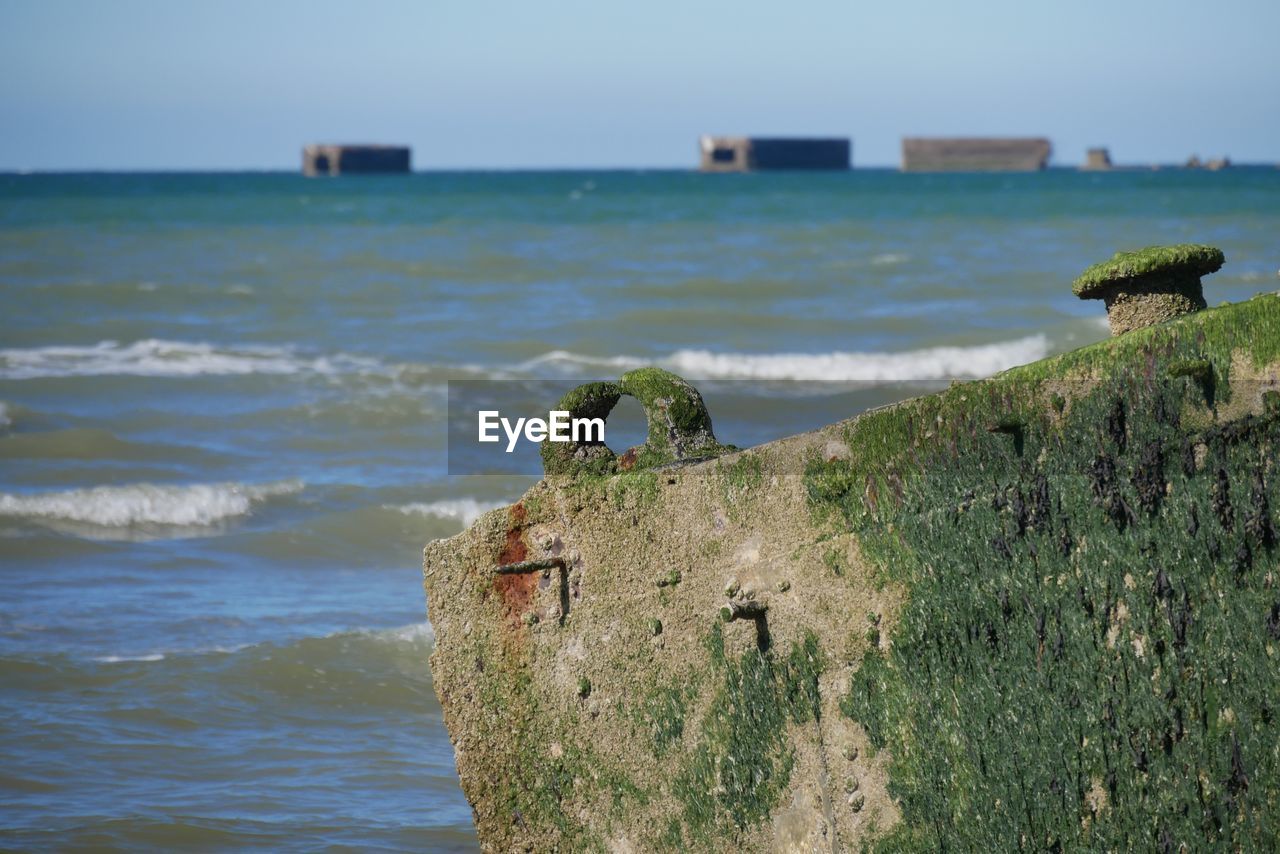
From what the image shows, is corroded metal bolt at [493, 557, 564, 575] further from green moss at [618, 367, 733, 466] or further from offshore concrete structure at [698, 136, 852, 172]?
offshore concrete structure at [698, 136, 852, 172]

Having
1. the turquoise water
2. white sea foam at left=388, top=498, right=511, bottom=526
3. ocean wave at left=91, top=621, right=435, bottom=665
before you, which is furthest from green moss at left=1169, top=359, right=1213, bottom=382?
white sea foam at left=388, top=498, right=511, bottom=526

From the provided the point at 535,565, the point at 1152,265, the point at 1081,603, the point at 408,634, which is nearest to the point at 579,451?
the point at 535,565

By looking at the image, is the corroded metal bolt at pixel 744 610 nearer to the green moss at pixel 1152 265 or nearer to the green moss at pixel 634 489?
the green moss at pixel 634 489

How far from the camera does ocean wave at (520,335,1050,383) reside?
16797 mm

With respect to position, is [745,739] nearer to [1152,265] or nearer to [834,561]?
[834,561]

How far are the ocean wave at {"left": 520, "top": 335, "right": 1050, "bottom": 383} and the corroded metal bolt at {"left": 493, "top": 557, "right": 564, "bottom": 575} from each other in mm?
12990

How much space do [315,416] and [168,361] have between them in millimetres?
4438

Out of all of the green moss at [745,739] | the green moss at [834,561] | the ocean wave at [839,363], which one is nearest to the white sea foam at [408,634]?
the green moss at [745,739]

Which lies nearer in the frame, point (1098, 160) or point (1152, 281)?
point (1152, 281)

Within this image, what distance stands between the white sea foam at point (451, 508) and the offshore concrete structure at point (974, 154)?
116 meters

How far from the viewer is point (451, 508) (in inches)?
421

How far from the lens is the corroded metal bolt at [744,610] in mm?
3234

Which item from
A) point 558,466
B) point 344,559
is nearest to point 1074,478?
point 558,466

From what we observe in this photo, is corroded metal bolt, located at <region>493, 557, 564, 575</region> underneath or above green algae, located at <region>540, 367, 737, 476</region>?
underneath
